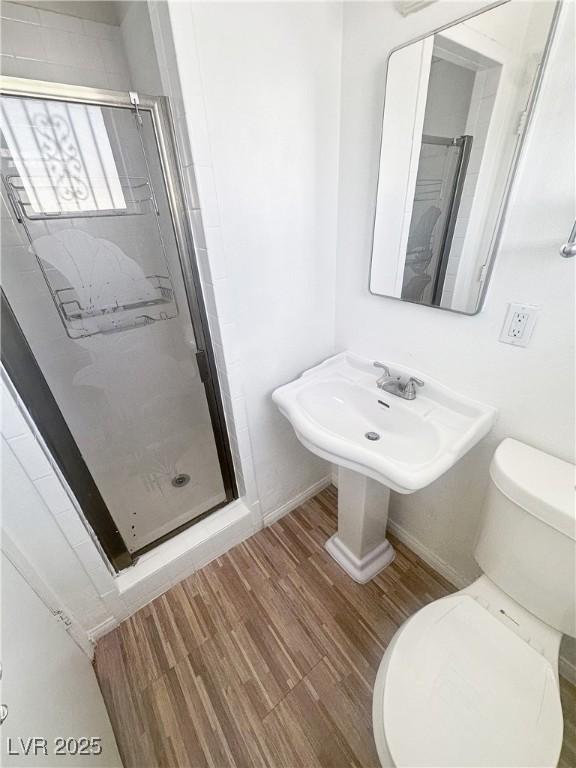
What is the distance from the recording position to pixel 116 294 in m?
1.23

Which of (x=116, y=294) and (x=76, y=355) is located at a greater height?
(x=116, y=294)

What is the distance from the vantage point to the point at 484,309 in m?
0.96

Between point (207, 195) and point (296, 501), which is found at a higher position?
point (207, 195)

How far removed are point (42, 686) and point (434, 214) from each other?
164 centimetres

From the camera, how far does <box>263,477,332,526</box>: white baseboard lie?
1675 millimetres

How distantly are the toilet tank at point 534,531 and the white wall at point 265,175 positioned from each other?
88cm

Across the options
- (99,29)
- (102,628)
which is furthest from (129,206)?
(102,628)

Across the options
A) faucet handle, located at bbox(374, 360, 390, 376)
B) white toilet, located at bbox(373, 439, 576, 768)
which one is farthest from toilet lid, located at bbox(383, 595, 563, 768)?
faucet handle, located at bbox(374, 360, 390, 376)

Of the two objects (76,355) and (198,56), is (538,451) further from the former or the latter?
(76,355)

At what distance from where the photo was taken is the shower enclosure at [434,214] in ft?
3.06

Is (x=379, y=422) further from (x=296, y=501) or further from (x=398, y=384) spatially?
(x=296, y=501)

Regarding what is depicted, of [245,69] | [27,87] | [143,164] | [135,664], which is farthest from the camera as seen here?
[135,664]

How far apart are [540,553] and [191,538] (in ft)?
4.31

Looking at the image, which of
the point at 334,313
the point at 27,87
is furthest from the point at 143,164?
the point at 334,313
